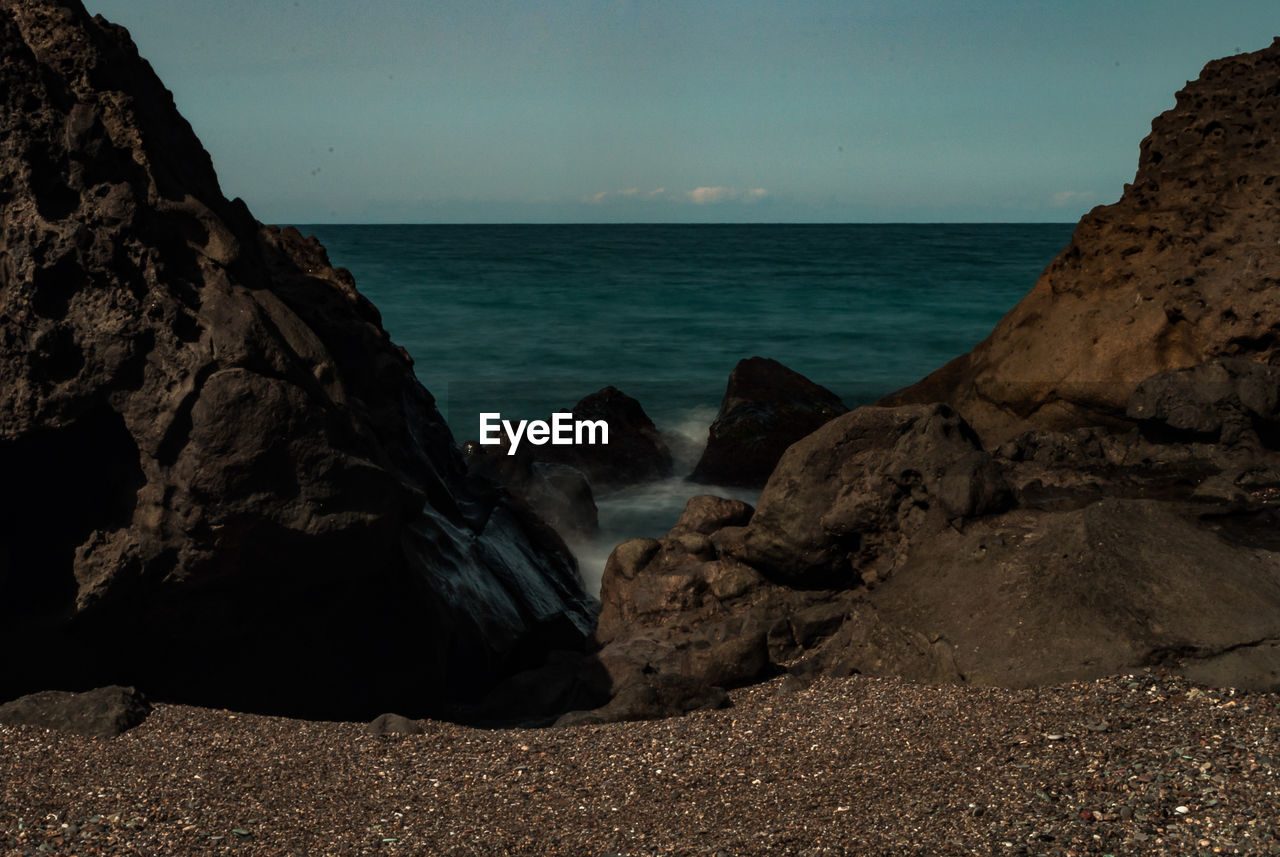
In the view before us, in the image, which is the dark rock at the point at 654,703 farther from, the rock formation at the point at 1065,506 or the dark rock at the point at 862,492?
the dark rock at the point at 862,492

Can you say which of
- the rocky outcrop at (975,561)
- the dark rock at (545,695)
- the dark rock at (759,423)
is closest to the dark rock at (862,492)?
the rocky outcrop at (975,561)

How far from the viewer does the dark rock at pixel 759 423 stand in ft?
46.5

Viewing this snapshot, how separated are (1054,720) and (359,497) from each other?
3.24 m

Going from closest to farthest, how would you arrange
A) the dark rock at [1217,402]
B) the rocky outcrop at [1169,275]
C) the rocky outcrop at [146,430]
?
the rocky outcrop at [146,430] < the dark rock at [1217,402] < the rocky outcrop at [1169,275]

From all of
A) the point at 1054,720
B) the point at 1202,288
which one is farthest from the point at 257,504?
the point at 1202,288

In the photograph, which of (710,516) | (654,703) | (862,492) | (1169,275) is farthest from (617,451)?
(654,703)

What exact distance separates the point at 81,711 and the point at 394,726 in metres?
1.37

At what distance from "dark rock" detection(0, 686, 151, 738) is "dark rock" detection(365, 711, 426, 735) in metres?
1.04

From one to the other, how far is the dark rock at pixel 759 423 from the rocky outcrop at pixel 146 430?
8.73 meters

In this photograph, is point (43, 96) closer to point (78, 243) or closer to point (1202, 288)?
point (78, 243)

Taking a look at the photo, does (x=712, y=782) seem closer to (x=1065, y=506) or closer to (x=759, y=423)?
(x=1065, y=506)

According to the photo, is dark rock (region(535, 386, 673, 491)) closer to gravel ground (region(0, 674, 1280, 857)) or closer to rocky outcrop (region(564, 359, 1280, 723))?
rocky outcrop (region(564, 359, 1280, 723))

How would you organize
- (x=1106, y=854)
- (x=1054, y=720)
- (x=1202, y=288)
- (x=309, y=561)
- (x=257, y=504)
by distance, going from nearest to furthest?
(x=1106, y=854) < (x=1054, y=720) < (x=257, y=504) < (x=309, y=561) < (x=1202, y=288)

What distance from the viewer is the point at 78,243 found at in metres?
4.88
